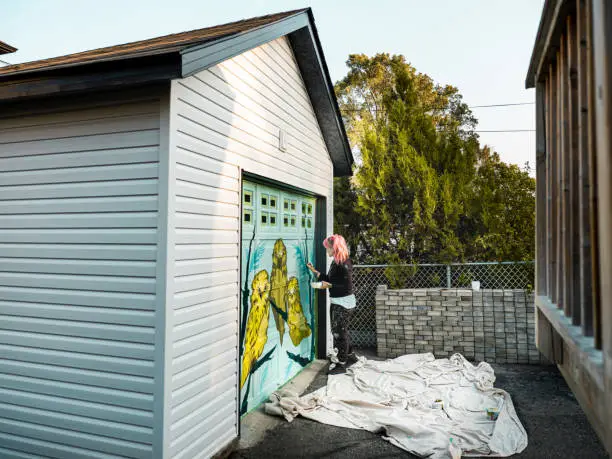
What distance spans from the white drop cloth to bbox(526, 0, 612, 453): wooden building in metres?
2.18

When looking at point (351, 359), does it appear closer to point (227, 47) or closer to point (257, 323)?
point (257, 323)

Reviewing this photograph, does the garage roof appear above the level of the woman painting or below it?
above

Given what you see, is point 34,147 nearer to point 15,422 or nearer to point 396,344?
point 15,422

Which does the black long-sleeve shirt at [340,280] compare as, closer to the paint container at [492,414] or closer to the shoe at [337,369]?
the shoe at [337,369]

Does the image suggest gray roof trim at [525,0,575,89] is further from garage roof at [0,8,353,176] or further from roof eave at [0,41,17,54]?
roof eave at [0,41,17,54]

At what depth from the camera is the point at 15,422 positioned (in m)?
3.66

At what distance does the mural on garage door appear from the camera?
4.85 metres

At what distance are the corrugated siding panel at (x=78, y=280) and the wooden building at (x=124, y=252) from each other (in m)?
0.01

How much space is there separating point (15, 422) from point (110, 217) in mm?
2017

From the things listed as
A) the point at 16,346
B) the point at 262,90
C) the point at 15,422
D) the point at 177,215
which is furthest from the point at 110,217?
the point at 262,90

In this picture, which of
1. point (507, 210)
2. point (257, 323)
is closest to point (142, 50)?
point (257, 323)

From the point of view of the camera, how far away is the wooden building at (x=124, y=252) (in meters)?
3.23

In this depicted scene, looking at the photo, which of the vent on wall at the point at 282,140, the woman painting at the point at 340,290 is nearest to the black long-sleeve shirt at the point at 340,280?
the woman painting at the point at 340,290

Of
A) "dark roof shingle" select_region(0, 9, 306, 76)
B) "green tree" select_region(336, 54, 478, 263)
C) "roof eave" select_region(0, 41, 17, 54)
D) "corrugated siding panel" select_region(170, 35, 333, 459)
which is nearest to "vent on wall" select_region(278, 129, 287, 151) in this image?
"corrugated siding panel" select_region(170, 35, 333, 459)
